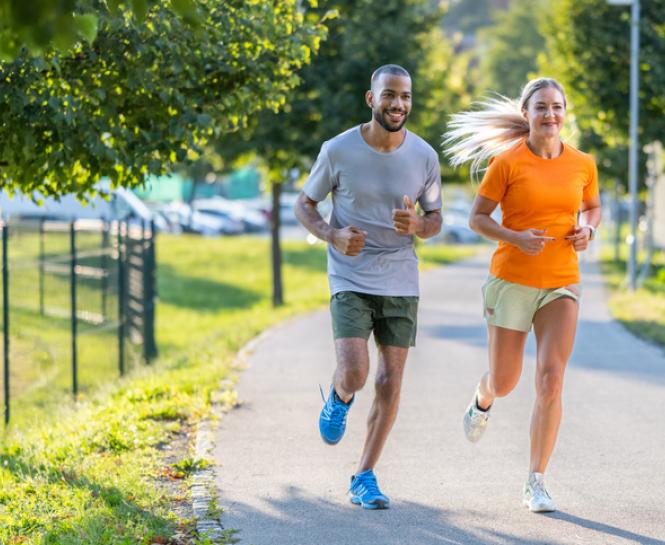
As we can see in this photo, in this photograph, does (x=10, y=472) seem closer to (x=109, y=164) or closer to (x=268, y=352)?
(x=109, y=164)

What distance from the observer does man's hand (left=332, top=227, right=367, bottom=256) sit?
18.5ft

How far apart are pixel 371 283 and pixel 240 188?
52.1 meters

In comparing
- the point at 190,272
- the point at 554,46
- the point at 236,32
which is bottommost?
the point at 190,272

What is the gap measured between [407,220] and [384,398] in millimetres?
881

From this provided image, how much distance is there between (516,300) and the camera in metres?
5.98

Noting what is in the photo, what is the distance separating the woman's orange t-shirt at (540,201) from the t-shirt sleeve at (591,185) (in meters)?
0.01

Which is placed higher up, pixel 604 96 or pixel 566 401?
pixel 604 96

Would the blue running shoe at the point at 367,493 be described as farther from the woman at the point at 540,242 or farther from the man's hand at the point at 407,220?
the man's hand at the point at 407,220

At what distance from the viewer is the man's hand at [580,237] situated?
5848 millimetres

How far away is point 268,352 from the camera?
12836mm

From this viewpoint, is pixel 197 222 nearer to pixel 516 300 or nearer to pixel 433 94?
pixel 433 94

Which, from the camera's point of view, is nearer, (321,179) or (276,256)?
(321,179)

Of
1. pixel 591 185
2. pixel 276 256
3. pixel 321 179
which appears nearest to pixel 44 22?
pixel 321 179

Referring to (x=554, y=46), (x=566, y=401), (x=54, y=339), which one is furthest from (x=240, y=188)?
(x=566, y=401)
